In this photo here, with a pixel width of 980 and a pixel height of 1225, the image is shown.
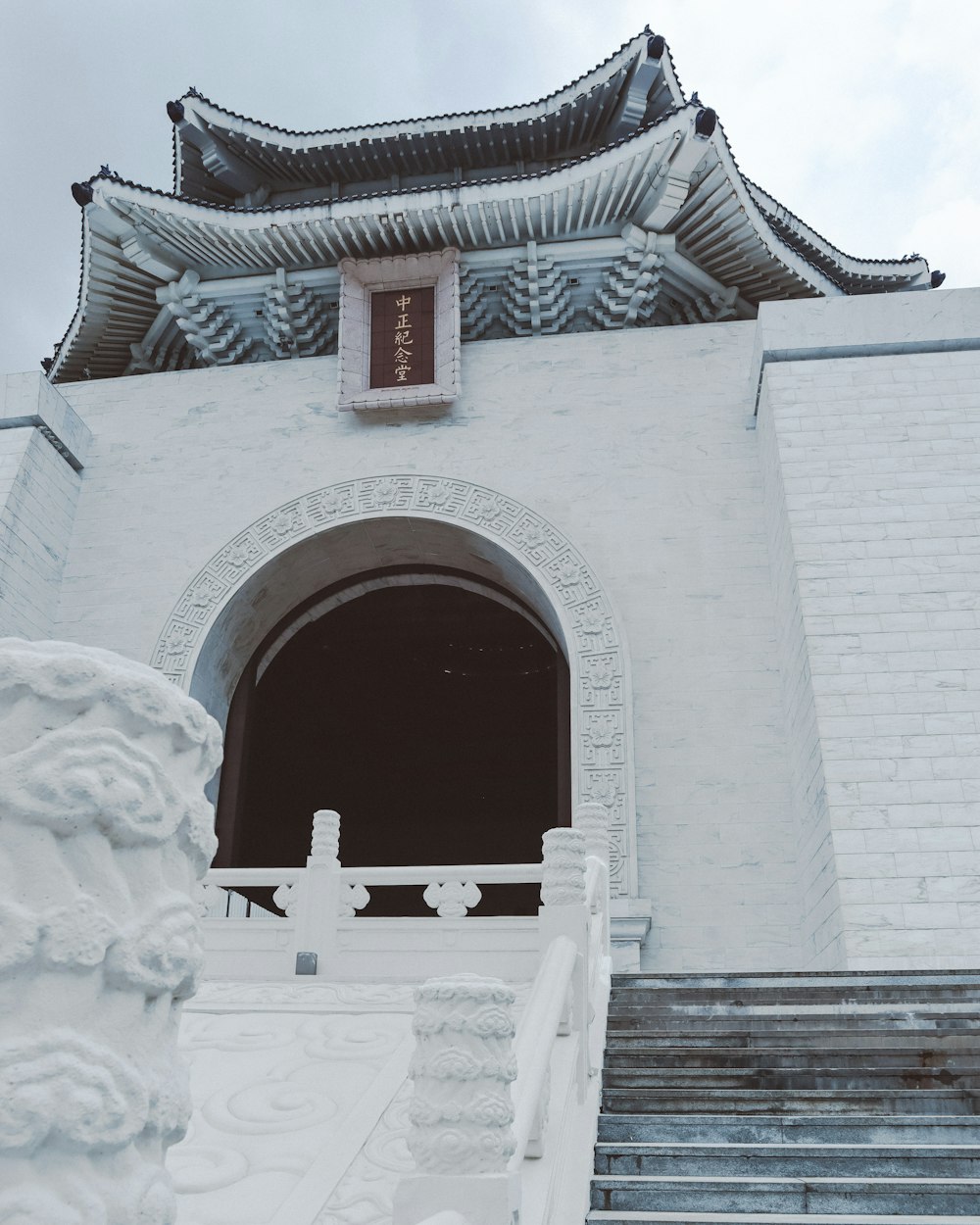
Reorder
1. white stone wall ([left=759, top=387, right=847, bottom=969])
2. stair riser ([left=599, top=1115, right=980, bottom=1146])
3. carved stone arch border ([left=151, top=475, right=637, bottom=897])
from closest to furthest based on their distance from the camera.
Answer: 1. stair riser ([left=599, top=1115, right=980, bottom=1146])
2. white stone wall ([left=759, top=387, right=847, bottom=969])
3. carved stone arch border ([left=151, top=475, right=637, bottom=897])

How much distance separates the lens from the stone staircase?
286 centimetres

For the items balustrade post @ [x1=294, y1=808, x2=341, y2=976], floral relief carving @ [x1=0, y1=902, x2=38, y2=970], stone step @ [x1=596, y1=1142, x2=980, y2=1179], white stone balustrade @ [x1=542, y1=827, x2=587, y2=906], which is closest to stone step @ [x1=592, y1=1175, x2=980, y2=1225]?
stone step @ [x1=596, y1=1142, x2=980, y2=1179]

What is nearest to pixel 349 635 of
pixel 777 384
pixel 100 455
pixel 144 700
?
pixel 100 455

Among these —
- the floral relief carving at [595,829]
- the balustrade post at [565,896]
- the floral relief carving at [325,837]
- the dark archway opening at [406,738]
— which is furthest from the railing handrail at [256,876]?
the dark archway opening at [406,738]

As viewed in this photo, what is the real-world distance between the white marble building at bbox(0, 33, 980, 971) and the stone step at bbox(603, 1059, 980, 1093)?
2066mm

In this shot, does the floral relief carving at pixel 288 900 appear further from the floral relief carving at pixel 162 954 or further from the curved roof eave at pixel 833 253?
the curved roof eave at pixel 833 253

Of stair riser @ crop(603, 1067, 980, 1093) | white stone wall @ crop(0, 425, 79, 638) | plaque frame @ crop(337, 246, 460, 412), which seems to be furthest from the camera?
plaque frame @ crop(337, 246, 460, 412)

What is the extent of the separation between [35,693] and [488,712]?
1136 cm

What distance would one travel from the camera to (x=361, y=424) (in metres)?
8.29

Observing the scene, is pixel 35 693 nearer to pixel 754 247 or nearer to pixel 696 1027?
pixel 696 1027

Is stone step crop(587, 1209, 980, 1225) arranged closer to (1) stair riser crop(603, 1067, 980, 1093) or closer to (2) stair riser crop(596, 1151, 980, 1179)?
(2) stair riser crop(596, 1151, 980, 1179)

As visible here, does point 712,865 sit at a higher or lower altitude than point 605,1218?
higher

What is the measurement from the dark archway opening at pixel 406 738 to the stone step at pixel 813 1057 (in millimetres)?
3559

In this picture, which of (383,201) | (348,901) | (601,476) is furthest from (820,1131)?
(383,201)
